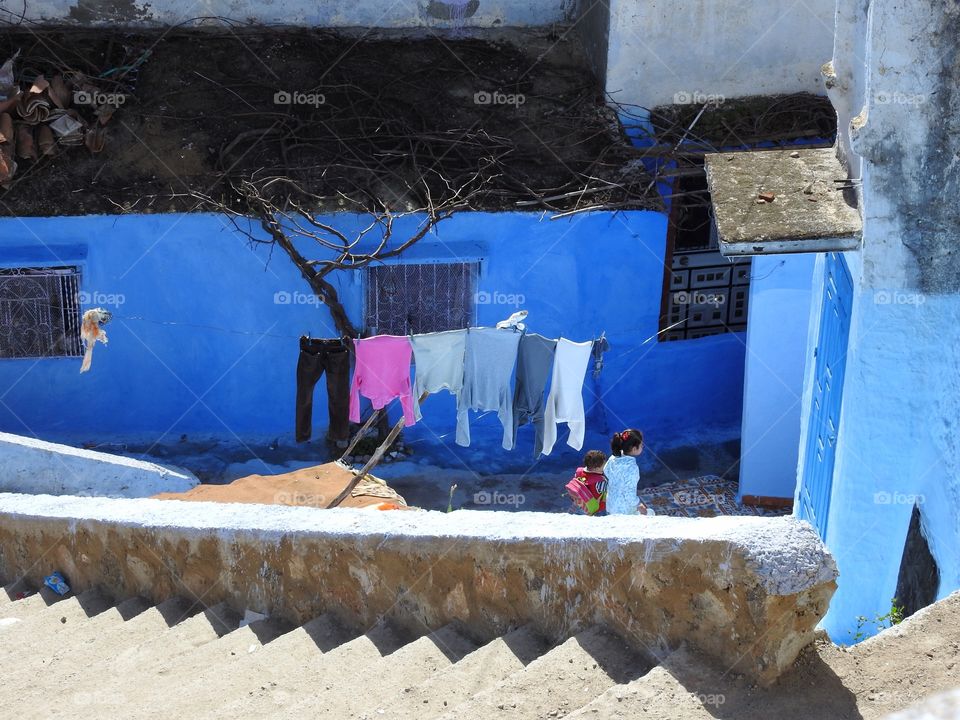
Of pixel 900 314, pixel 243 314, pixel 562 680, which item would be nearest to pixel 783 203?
pixel 900 314

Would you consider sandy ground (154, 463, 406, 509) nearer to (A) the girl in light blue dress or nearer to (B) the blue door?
(A) the girl in light blue dress

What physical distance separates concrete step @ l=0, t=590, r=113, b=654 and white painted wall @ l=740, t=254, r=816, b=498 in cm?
682

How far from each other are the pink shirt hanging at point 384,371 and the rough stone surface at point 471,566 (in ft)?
14.1

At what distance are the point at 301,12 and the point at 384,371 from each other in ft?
17.2

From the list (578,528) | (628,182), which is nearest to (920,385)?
(578,528)

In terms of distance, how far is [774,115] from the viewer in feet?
38.3

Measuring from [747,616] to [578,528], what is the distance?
69cm

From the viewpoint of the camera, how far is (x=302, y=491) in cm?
912

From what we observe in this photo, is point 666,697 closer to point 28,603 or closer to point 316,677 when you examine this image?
point 316,677

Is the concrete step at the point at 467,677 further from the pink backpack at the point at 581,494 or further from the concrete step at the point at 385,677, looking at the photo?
the pink backpack at the point at 581,494

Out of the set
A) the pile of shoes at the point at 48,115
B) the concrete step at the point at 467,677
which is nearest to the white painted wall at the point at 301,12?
the pile of shoes at the point at 48,115

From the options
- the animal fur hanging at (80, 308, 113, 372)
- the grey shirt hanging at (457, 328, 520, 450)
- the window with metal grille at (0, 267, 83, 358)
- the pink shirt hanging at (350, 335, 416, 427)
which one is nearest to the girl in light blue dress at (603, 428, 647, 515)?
the grey shirt hanging at (457, 328, 520, 450)

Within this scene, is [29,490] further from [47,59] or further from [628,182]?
[628,182]

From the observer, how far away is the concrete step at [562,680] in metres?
3.22
